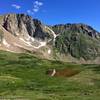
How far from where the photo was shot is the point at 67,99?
80.5 metres

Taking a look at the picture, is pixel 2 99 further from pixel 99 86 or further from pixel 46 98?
pixel 99 86

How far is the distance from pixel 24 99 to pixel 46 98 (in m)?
5.89

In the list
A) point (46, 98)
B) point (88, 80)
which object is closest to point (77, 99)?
point (46, 98)

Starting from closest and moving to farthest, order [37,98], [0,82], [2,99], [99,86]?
[2,99] → [37,98] → [99,86] → [0,82]

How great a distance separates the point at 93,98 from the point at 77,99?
4044 millimetres

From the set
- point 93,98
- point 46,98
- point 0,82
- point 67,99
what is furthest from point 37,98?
point 0,82

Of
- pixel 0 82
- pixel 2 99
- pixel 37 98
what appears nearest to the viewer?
pixel 2 99

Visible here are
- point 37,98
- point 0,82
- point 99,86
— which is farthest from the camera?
point 0,82

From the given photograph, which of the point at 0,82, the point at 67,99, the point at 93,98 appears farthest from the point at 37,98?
the point at 0,82

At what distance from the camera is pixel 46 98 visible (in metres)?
81.6

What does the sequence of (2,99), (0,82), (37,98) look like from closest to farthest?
(2,99) → (37,98) → (0,82)

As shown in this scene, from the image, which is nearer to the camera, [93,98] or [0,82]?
[93,98]

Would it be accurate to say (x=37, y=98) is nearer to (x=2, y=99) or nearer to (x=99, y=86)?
(x=2, y=99)

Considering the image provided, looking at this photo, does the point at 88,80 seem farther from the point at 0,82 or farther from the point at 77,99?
the point at 77,99
